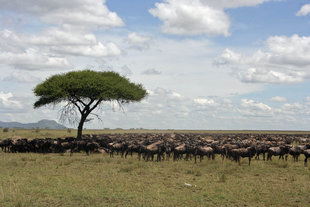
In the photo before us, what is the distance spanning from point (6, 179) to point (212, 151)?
44.0 ft

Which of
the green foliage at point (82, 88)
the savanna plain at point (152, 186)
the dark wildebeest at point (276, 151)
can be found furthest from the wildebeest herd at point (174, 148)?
the green foliage at point (82, 88)

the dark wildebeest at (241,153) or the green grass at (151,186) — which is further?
the dark wildebeest at (241,153)

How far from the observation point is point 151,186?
13023 mm

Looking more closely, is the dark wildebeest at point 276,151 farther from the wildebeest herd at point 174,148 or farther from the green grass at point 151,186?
the green grass at point 151,186

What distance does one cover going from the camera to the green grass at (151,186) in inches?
422

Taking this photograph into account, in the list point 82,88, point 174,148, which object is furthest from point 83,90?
point 174,148

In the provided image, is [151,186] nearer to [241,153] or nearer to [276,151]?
[241,153]

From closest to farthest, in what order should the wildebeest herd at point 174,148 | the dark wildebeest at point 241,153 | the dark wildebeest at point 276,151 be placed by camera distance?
the dark wildebeest at point 241,153 → the wildebeest herd at point 174,148 → the dark wildebeest at point 276,151

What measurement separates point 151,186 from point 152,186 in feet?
0.15

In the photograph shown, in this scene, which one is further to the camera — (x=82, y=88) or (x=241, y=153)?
(x=82, y=88)

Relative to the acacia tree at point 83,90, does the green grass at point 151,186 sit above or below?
below

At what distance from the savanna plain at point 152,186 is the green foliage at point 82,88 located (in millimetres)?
16459

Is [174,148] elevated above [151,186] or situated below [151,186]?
above

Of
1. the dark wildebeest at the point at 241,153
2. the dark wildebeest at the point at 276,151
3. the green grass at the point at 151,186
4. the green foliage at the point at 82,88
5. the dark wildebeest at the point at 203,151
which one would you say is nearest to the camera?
the green grass at the point at 151,186
